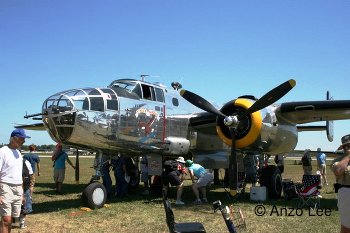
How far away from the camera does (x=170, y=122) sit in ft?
38.0

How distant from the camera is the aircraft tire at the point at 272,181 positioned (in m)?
11.8

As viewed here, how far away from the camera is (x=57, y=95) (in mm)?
9234

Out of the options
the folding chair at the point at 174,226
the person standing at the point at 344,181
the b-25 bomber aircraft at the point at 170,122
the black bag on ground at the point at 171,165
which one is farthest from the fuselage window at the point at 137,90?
the person standing at the point at 344,181

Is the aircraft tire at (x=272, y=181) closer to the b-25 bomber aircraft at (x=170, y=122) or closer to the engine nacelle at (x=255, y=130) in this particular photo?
the b-25 bomber aircraft at (x=170, y=122)

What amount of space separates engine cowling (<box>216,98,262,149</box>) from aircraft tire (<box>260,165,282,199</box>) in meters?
2.05

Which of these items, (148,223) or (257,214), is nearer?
(148,223)

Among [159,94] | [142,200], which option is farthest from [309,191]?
[159,94]

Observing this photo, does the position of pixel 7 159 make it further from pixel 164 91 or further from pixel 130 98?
pixel 164 91

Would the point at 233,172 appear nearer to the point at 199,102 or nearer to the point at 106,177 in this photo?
the point at 199,102

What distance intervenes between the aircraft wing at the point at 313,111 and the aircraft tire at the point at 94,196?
5561 mm

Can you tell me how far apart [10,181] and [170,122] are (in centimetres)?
651

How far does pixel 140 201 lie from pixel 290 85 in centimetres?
534

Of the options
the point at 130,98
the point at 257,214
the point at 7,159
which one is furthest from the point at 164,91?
the point at 7,159

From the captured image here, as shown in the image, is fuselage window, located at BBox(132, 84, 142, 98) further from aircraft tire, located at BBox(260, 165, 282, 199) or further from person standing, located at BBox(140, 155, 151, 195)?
aircraft tire, located at BBox(260, 165, 282, 199)
